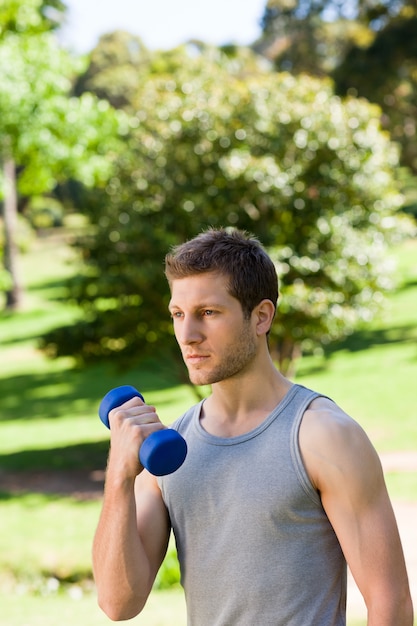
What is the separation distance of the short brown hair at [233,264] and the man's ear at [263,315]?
0.6 inches

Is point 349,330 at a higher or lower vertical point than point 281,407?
lower

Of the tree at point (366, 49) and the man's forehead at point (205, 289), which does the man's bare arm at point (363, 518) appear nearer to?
the man's forehead at point (205, 289)

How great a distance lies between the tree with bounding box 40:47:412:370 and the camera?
12953 mm

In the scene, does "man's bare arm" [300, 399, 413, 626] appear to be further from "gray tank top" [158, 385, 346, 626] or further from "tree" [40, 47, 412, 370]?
Answer: "tree" [40, 47, 412, 370]

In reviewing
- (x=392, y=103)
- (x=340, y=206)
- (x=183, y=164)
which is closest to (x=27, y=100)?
(x=183, y=164)

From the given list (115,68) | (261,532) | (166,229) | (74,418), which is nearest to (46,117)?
(166,229)

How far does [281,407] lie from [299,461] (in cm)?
18

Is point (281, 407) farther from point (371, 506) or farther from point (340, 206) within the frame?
point (340, 206)

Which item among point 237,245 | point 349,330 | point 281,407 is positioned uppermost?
point 237,245

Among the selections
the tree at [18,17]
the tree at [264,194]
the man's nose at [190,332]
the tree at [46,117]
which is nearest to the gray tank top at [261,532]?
the man's nose at [190,332]

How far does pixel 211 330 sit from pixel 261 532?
519 millimetres

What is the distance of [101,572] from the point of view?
92.3 inches

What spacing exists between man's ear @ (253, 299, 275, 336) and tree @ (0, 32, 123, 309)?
1444cm

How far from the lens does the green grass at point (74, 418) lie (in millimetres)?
9586
